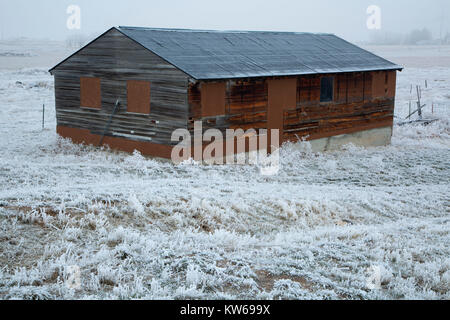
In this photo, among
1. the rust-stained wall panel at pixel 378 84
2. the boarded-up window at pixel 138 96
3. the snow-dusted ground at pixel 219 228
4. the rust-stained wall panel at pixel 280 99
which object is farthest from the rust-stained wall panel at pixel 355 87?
the boarded-up window at pixel 138 96

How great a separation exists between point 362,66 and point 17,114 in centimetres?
2070

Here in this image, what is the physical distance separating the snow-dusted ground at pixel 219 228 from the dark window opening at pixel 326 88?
3.16 meters

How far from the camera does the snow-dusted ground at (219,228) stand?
24.4 feet

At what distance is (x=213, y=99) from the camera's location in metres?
17.8

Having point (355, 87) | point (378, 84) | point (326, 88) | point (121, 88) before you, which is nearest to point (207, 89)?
point (121, 88)

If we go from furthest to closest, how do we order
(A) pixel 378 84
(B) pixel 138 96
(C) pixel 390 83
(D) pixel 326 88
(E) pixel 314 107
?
(C) pixel 390 83
(A) pixel 378 84
(D) pixel 326 88
(E) pixel 314 107
(B) pixel 138 96

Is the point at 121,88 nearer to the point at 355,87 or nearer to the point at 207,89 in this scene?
the point at 207,89

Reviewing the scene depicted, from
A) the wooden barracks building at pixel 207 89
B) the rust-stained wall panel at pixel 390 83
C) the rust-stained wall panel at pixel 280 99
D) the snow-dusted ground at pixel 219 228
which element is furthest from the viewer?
the rust-stained wall panel at pixel 390 83

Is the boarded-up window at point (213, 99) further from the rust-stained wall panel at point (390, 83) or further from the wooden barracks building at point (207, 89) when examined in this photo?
the rust-stained wall panel at point (390, 83)

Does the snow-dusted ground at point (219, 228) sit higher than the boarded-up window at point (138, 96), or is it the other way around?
the boarded-up window at point (138, 96)

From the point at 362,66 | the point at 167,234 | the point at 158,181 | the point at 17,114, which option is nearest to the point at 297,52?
the point at 362,66

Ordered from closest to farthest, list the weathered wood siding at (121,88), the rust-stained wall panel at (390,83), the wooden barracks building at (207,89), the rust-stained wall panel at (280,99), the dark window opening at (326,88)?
the weathered wood siding at (121,88) → the wooden barracks building at (207,89) → the rust-stained wall panel at (280,99) → the dark window opening at (326,88) → the rust-stained wall panel at (390,83)

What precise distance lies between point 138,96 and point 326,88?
797cm

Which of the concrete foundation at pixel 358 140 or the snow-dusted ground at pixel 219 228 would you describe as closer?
the snow-dusted ground at pixel 219 228
